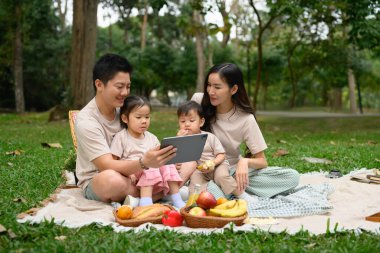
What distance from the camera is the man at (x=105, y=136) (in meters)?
4.16

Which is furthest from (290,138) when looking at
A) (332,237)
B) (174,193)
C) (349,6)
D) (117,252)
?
(117,252)

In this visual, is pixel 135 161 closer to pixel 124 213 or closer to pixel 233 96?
pixel 124 213

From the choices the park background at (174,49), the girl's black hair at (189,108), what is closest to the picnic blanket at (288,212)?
the girl's black hair at (189,108)

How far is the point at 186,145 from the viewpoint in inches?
154

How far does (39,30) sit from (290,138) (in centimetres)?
1884

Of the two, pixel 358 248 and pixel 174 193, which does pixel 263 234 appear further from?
pixel 174 193

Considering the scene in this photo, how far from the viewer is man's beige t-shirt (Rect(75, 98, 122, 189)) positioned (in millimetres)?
4188

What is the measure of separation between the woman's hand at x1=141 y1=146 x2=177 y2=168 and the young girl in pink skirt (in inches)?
17.9

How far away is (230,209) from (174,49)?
2634 centimetres

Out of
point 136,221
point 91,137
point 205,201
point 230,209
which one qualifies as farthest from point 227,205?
point 91,137

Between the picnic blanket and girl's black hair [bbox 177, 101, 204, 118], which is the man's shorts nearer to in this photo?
the picnic blanket

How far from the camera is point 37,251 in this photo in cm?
300

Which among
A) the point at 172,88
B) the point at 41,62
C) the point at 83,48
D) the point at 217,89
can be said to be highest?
the point at 83,48

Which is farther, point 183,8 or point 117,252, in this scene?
point 183,8
